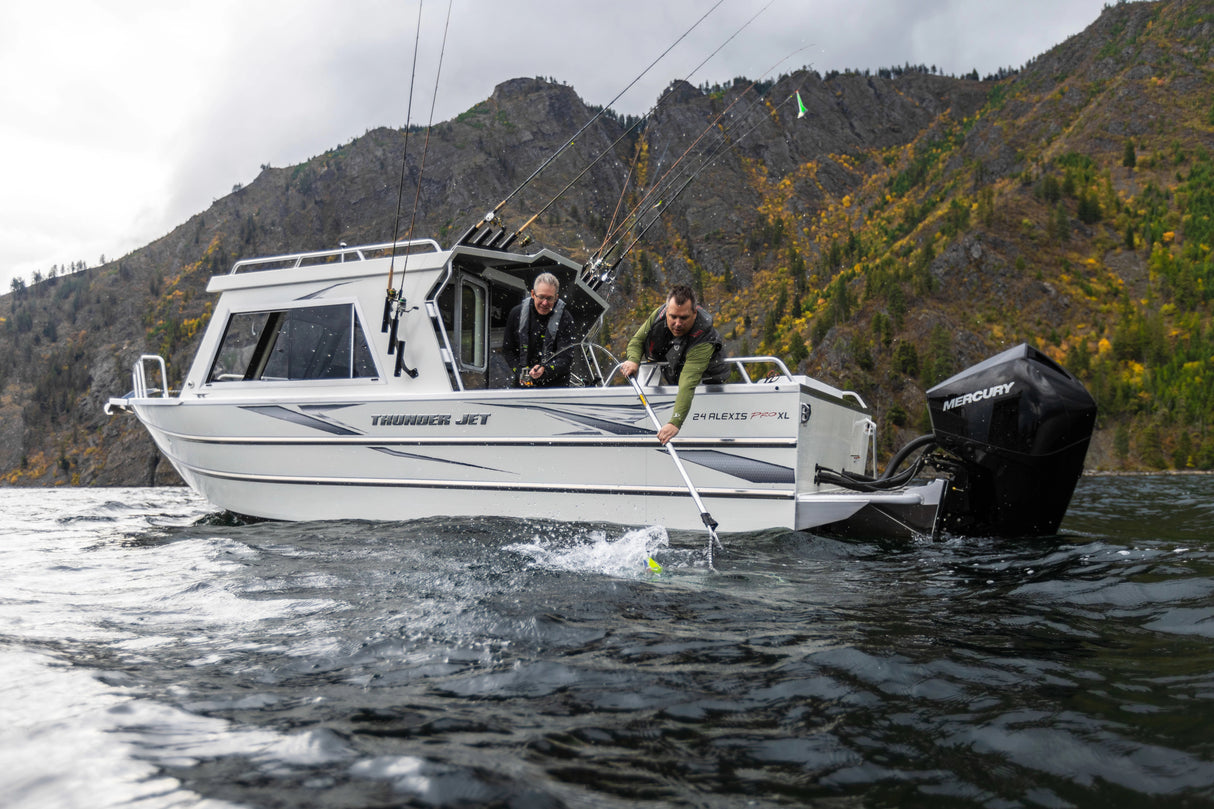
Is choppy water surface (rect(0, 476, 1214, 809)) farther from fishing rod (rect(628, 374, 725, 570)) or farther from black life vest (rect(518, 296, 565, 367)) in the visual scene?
black life vest (rect(518, 296, 565, 367))

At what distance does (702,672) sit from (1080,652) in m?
1.51

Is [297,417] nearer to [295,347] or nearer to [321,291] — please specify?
[295,347]

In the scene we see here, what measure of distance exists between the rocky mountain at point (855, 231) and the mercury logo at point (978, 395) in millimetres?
2919

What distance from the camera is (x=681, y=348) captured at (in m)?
5.92

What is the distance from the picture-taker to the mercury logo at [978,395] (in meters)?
4.75

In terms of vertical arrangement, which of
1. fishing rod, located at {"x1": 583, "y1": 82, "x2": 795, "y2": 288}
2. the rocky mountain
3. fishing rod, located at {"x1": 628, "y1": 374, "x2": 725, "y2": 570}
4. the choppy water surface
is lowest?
the choppy water surface

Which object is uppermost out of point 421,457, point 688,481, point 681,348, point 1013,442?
point 681,348

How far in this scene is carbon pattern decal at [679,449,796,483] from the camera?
5570mm

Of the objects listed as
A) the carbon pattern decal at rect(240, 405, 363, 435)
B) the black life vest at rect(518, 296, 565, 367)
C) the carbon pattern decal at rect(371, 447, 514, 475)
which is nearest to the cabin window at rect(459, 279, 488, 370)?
the black life vest at rect(518, 296, 565, 367)

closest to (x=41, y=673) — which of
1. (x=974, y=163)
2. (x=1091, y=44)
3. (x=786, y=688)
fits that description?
(x=786, y=688)

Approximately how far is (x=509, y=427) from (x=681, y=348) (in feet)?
5.76

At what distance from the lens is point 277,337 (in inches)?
304

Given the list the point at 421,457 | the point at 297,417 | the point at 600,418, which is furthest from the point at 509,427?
the point at 297,417

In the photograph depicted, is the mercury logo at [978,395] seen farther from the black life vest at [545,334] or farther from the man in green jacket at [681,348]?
the black life vest at [545,334]
